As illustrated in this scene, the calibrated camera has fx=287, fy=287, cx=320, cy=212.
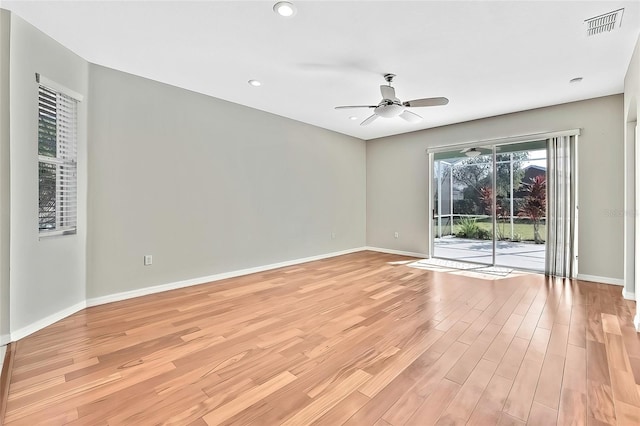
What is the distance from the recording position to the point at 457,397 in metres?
1.64

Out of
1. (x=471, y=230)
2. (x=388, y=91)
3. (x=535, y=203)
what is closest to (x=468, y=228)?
(x=471, y=230)

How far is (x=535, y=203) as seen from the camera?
4.82 metres

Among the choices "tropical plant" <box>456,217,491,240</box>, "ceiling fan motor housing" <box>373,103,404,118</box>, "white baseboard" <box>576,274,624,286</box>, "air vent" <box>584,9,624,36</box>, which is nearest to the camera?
"air vent" <box>584,9,624,36</box>

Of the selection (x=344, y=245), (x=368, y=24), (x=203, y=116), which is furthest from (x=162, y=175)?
(x=344, y=245)

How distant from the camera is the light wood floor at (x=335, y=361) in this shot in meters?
1.54

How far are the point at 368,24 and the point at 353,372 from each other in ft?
8.91

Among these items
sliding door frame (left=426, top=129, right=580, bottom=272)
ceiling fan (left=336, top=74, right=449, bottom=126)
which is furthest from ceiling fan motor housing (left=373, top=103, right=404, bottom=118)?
sliding door frame (left=426, top=129, right=580, bottom=272)

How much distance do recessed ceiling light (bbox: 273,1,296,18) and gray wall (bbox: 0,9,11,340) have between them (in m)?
2.20

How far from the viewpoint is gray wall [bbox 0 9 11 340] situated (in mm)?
2305

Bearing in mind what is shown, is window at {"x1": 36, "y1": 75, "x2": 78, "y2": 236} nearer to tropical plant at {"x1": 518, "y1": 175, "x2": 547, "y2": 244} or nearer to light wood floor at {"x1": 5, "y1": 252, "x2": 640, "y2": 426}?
light wood floor at {"x1": 5, "y1": 252, "x2": 640, "y2": 426}

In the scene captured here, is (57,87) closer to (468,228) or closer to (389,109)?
Result: (389,109)

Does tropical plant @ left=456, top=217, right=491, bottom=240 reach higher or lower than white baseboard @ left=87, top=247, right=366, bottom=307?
higher

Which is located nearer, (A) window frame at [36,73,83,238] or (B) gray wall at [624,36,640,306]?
(A) window frame at [36,73,83,238]

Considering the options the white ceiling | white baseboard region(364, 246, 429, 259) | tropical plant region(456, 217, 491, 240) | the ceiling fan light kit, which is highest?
the white ceiling
